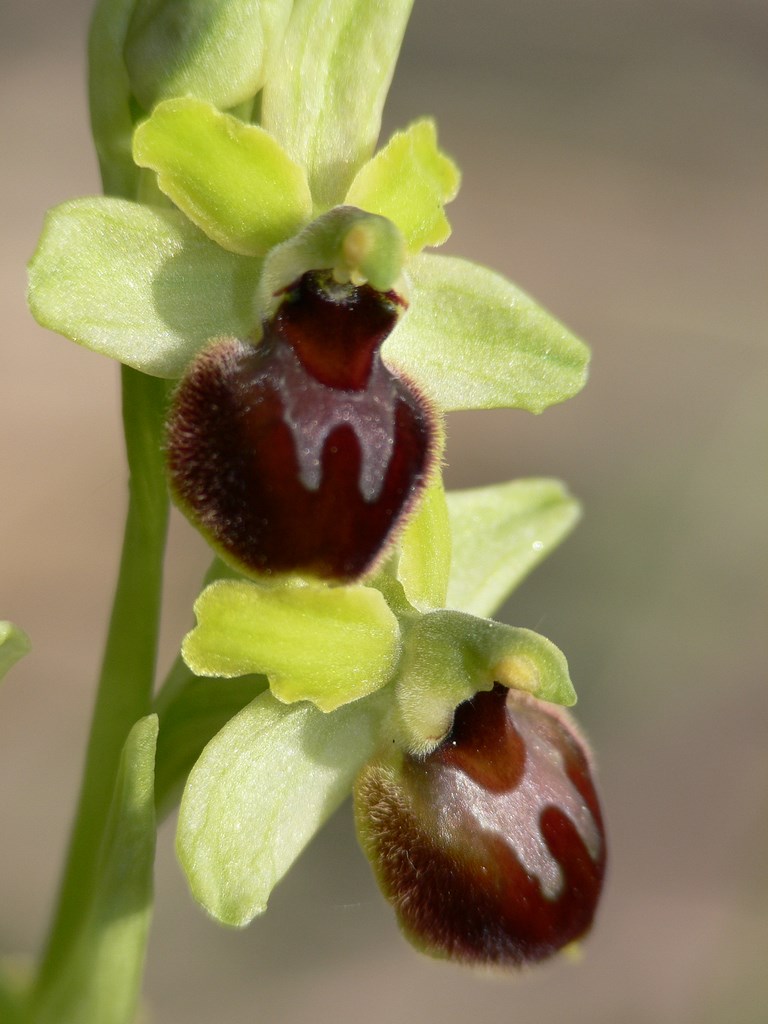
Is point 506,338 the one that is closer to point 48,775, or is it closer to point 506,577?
point 506,577

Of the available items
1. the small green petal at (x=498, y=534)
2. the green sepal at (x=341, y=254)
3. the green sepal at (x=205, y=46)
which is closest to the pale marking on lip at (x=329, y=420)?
the green sepal at (x=341, y=254)

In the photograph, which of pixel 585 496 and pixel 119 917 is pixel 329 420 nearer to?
pixel 119 917

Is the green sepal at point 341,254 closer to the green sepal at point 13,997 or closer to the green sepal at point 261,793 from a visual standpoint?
the green sepal at point 261,793

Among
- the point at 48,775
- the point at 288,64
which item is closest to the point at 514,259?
the point at 48,775

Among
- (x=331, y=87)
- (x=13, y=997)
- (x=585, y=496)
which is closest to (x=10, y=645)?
(x=13, y=997)

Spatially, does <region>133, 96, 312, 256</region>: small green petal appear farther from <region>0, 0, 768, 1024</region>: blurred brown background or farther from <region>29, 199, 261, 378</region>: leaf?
<region>0, 0, 768, 1024</region>: blurred brown background
